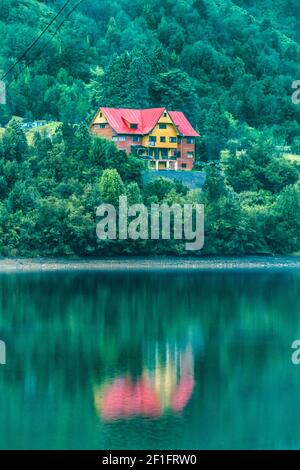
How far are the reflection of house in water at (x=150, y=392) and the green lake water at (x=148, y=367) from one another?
27mm

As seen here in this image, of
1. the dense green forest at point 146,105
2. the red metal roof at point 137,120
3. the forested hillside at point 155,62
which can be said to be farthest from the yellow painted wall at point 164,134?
the forested hillside at point 155,62

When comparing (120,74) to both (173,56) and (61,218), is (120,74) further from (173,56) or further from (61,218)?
(61,218)

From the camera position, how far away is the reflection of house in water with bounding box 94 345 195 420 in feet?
75.0

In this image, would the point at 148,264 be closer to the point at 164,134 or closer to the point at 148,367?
the point at 164,134

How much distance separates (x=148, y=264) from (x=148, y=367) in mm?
31100

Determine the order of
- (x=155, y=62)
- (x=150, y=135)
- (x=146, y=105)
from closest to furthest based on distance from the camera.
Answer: (x=150, y=135) < (x=146, y=105) < (x=155, y=62)

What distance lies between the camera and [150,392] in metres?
24.7

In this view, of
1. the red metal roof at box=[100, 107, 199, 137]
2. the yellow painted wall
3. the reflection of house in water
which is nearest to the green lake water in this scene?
the reflection of house in water

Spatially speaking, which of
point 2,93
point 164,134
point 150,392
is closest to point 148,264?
point 164,134

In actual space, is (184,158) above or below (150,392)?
above

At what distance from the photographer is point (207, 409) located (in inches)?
914

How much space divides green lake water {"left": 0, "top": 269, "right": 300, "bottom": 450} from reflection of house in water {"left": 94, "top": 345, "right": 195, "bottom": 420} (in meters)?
0.03

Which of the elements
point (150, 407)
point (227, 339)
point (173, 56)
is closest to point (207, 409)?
point (150, 407)

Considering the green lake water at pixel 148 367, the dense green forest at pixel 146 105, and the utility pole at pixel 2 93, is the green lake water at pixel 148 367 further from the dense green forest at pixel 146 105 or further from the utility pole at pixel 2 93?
the utility pole at pixel 2 93
